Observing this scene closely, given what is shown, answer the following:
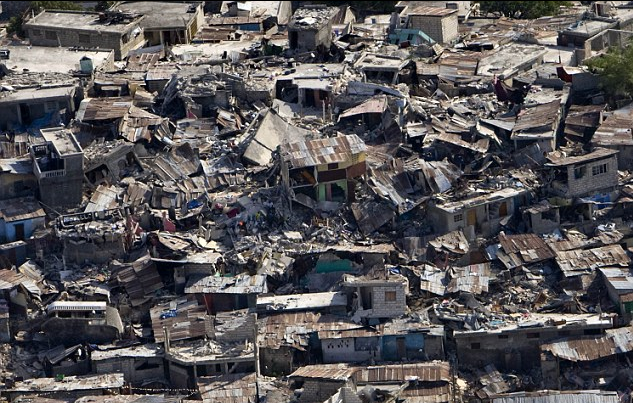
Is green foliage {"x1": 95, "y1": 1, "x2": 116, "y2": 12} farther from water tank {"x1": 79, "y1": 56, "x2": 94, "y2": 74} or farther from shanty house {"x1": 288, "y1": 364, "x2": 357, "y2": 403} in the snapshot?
shanty house {"x1": 288, "y1": 364, "x2": 357, "y2": 403}

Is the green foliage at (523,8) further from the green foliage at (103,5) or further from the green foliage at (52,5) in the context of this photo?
the green foliage at (52,5)

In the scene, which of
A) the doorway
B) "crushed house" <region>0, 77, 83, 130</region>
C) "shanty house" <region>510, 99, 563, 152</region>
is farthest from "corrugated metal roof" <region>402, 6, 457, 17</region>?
the doorway

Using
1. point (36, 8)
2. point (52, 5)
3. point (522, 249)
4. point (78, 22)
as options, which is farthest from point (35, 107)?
point (522, 249)

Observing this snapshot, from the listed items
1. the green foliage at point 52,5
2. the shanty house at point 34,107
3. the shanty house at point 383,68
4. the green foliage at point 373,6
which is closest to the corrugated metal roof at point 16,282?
the shanty house at point 34,107

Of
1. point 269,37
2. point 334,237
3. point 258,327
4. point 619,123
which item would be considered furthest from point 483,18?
point 258,327

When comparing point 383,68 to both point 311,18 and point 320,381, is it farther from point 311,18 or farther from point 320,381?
point 320,381

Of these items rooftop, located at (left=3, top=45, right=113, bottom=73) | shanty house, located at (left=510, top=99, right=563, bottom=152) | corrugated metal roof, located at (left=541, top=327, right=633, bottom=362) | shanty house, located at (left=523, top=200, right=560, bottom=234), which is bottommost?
corrugated metal roof, located at (left=541, top=327, right=633, bottom=362)
